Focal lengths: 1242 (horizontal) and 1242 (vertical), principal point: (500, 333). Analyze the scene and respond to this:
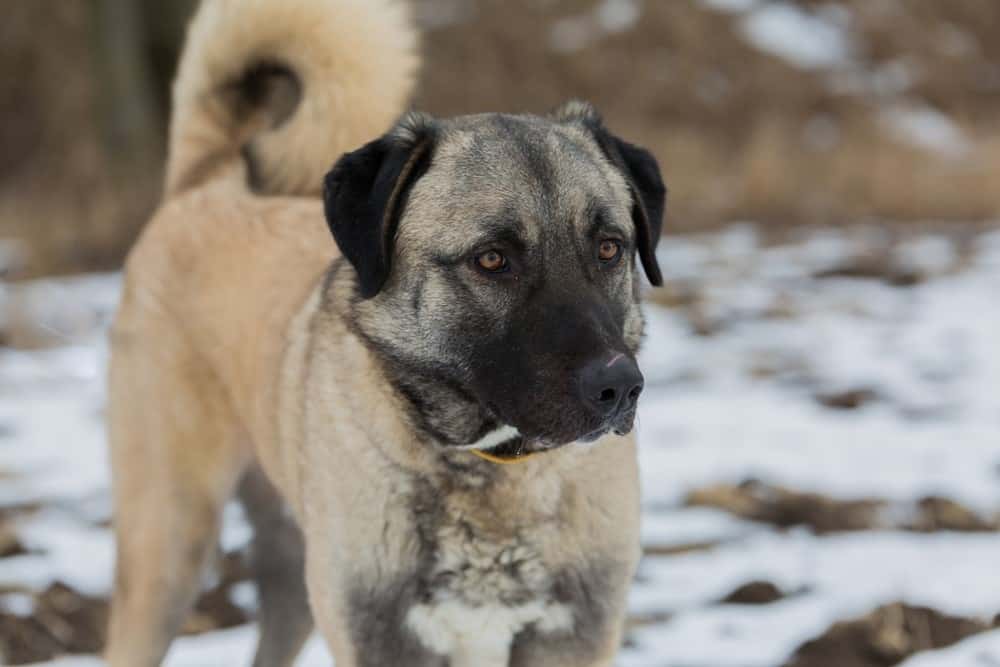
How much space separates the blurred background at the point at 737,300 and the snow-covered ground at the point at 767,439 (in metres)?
0.02

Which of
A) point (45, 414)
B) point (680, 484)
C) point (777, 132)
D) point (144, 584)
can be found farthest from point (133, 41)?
point (144, 584)

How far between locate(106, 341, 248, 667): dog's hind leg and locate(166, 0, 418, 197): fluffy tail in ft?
2.23

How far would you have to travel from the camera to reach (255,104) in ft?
12.4

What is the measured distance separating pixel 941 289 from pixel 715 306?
1334 millimetres

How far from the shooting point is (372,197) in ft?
8.30

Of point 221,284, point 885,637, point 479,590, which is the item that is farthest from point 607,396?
point 885,637

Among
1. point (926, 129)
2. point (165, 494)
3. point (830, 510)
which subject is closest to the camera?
point (165, 494)

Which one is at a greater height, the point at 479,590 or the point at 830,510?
the point at 479,590

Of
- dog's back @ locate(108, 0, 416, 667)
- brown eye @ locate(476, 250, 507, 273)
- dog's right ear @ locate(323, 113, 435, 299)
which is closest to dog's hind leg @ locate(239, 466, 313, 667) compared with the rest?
dog's back @ locate(108, 0, 416, 667)

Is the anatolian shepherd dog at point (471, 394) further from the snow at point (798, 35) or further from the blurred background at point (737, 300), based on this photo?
the snow at point (798, 35)

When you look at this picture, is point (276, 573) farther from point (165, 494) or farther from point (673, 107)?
point (673, 107)

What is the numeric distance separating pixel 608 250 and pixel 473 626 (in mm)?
803

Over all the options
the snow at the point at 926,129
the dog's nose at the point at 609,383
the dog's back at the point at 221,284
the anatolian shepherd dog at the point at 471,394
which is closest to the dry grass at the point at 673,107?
the snow at the point at 926,129

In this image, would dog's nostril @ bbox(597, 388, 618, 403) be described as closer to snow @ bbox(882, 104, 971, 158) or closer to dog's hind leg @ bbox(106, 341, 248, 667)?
dog's hind leg @ bbox(106, 341, 248, 667)
